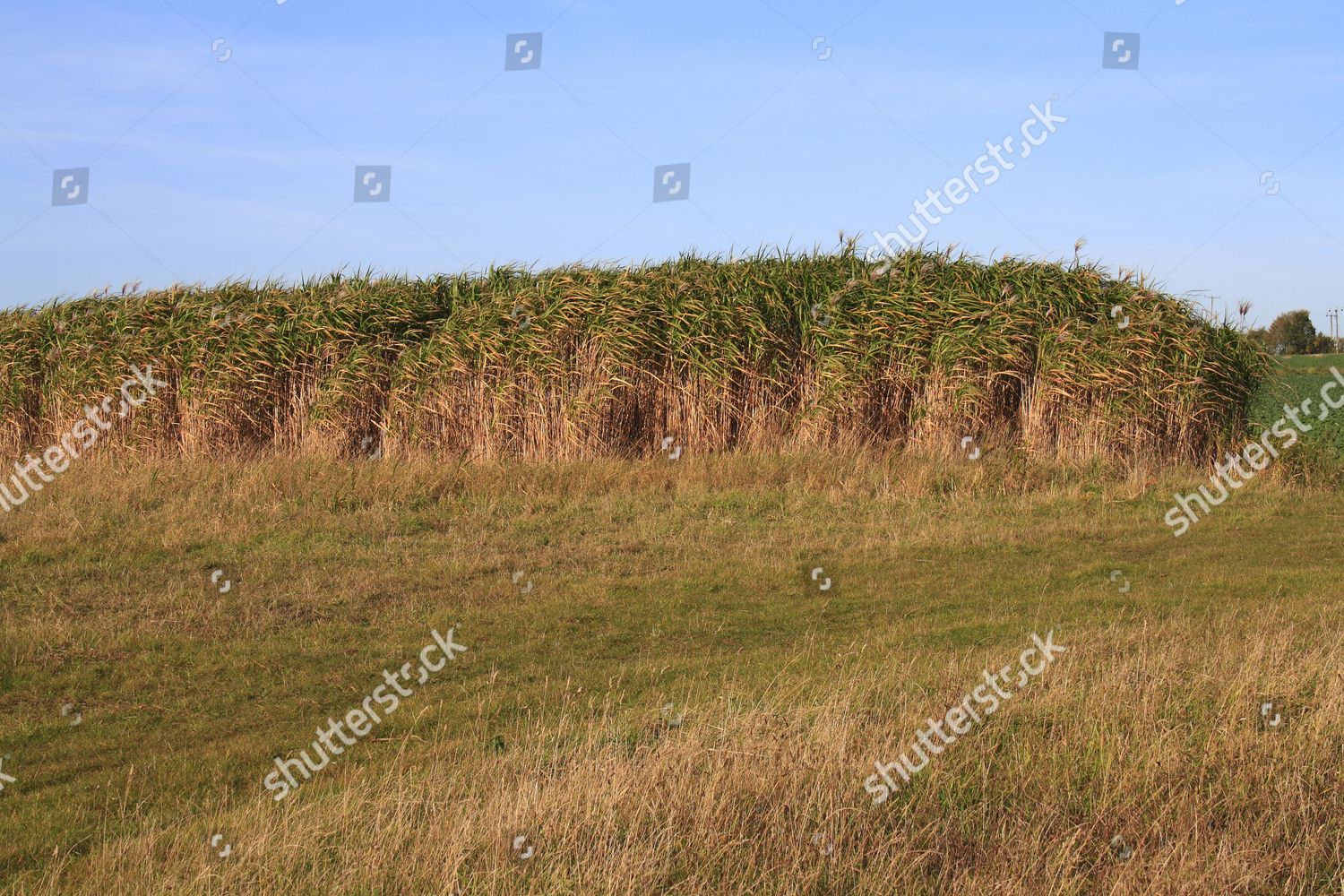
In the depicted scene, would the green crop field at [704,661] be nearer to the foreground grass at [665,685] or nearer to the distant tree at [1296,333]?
the foreground grass at [665,685]

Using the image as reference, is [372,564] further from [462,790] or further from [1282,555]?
[1282,555]

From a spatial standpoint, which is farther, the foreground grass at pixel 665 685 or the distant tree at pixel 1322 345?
the distant tree at pixel 1322 345

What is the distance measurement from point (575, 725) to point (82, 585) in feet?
17.8

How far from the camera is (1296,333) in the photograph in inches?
2830

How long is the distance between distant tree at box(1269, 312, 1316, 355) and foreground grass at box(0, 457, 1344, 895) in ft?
219

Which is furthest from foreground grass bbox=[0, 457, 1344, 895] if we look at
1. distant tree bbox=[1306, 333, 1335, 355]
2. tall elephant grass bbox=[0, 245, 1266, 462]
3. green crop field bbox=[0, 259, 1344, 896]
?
distant tree bbox=[1306, 333, 1335, 355]

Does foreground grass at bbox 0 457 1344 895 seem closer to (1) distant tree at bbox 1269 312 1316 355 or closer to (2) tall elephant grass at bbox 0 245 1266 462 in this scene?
(2) tall elephant grass at bbox 0 245 1266 462

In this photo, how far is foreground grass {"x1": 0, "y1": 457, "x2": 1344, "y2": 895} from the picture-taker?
4.09m

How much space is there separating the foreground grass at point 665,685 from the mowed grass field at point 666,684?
0.03 meters

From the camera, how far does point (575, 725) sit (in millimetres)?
5621

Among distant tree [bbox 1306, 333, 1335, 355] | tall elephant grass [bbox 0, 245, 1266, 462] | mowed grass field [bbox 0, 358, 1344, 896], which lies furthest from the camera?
distant tree [bbox 1306, 333, 1335, 355]

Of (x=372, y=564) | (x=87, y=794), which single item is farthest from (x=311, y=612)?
(x=87, y=794)

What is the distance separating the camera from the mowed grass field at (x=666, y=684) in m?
Result: 4.09

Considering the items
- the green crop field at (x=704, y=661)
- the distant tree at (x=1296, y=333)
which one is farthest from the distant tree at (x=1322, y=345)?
the green crop field at (x=704, y=661)
